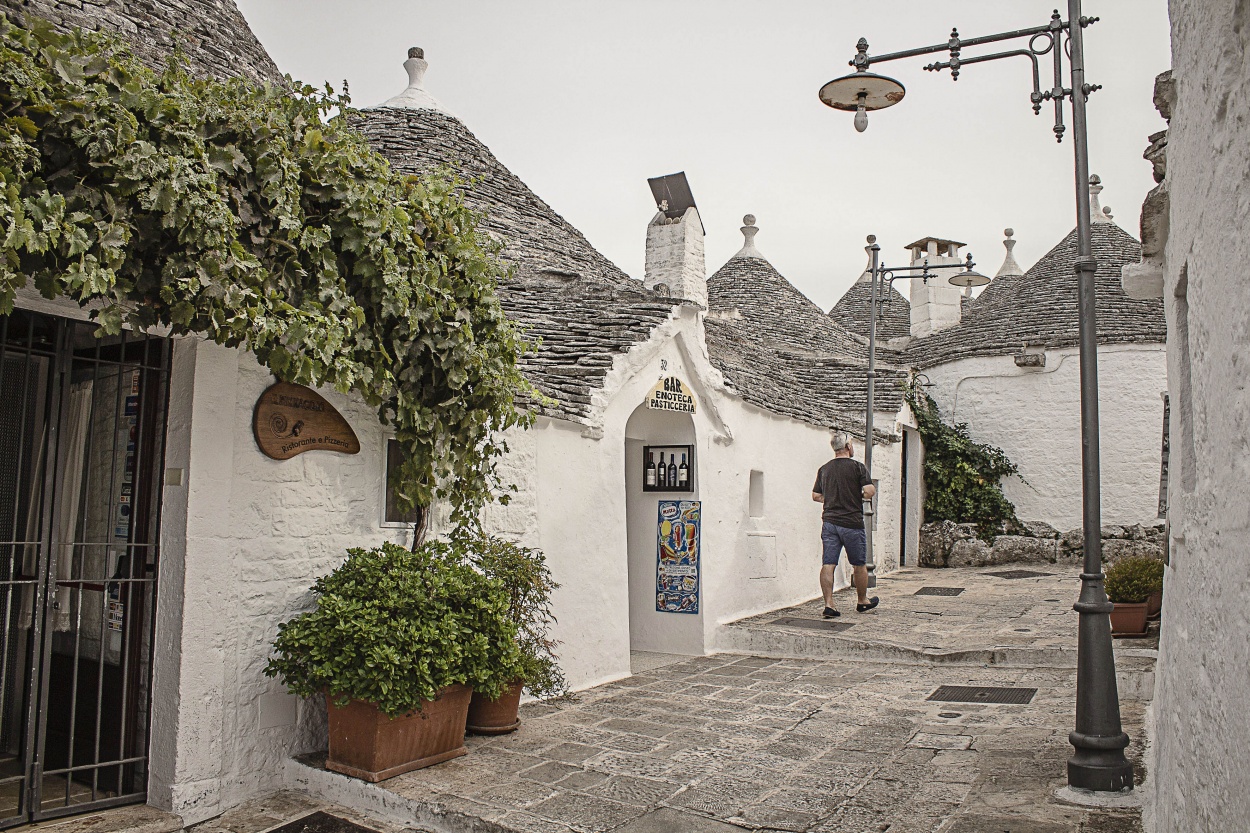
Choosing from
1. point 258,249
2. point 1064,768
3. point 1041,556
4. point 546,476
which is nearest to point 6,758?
point 258,249

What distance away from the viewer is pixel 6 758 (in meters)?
5.12

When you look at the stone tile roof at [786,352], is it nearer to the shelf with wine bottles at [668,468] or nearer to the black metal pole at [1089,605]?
the shelf with wine bottles at [668,468]

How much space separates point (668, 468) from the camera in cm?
953

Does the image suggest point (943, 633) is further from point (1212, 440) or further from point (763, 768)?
point (1212, 440)

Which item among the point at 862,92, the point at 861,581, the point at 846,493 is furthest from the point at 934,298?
the point at 862,92

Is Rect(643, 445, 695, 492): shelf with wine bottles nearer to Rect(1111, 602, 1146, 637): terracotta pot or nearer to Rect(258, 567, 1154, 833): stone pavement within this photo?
Rect(258, 567, 1154, 833): stone pavement

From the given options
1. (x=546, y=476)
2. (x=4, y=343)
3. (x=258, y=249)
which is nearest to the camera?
(x=4, y=343)

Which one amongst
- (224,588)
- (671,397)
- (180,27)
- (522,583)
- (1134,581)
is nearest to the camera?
(224,588)

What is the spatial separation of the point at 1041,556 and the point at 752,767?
1306 cm

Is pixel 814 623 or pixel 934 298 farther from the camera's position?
pixel 934 298

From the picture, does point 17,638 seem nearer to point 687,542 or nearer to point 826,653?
point 687,542

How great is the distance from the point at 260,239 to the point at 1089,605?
4.52 m

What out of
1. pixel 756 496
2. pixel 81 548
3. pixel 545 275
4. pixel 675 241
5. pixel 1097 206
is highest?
pixel 1097 206

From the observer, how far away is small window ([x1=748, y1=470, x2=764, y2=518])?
10.8 meters
